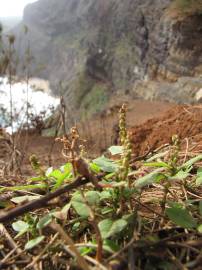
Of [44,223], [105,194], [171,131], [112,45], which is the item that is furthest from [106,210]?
[112,45]

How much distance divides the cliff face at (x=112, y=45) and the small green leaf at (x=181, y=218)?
261 cm

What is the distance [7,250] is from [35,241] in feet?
0.48

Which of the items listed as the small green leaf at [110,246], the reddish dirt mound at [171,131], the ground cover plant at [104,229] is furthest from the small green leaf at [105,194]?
the reddish dirt mound at [171,131]

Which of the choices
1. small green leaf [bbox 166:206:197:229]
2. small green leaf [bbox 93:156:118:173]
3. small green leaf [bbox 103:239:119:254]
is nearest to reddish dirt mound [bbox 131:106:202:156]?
small green leaf [bbox 93:156:118:173]

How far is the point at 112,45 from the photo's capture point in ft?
80.5

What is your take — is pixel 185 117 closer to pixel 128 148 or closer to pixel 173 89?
pixel 128 148

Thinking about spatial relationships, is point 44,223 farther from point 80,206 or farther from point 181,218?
point 181,218

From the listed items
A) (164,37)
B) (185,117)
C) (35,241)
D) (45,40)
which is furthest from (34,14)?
(35,241)

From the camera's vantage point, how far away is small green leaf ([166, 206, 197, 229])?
1.08 metres

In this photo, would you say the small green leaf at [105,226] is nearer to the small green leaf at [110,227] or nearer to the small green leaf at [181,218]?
the small green leaf at [110,227]

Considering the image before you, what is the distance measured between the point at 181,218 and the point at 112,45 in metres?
24.0

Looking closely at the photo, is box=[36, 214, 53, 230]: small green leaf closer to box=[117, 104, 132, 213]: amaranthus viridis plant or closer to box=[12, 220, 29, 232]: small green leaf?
box=[12, 220, 29, 232]: small green leaf

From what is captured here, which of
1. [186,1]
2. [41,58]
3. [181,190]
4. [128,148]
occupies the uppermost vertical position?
[186,1]

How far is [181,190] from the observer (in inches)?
57.5
